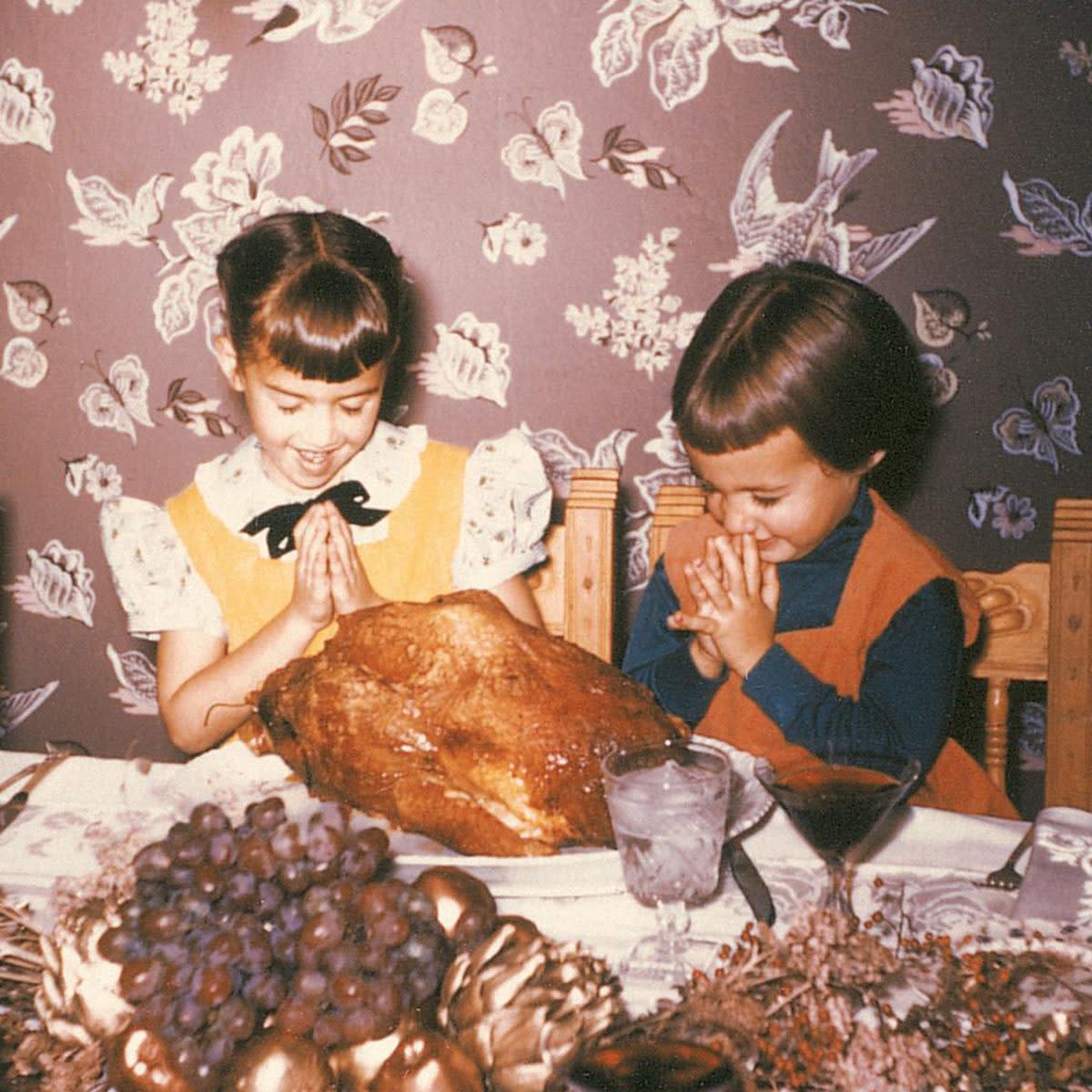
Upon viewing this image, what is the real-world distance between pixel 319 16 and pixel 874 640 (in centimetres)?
100

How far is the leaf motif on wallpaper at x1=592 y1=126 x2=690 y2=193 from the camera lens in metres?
1.35

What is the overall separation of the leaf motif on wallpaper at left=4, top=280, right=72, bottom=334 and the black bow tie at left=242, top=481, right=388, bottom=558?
0.50m

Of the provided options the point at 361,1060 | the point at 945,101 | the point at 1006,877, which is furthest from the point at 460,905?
the point at 945,101

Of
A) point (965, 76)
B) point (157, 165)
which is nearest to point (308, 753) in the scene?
point (157, 165)

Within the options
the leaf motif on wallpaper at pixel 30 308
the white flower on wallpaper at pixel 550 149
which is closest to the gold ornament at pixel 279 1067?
the white flower on wallpaper at pixel 550 149

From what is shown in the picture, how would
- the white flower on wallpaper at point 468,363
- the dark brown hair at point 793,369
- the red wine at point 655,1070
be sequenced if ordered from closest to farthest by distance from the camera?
the red wine at point 655,1070, the dark brown hair at point 793,369, the white flower on wallpaper at point 468,363

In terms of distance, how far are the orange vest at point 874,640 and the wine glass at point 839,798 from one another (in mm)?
422

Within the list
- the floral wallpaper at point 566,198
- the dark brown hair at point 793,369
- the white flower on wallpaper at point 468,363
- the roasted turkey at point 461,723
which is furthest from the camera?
the white flower on wallpaper at point 468,363

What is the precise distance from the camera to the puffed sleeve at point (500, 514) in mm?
1264

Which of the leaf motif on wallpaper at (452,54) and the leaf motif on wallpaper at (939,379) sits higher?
the leaf motif on wallpaper at (452,54)

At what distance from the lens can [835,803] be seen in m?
0.67

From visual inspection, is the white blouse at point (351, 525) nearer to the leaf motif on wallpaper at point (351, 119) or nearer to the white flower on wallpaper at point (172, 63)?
the leaf motif on wallpaper at point (351, 119)

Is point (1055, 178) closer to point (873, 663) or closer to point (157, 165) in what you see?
point (873, 663)

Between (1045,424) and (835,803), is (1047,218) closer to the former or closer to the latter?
(1045,424)
